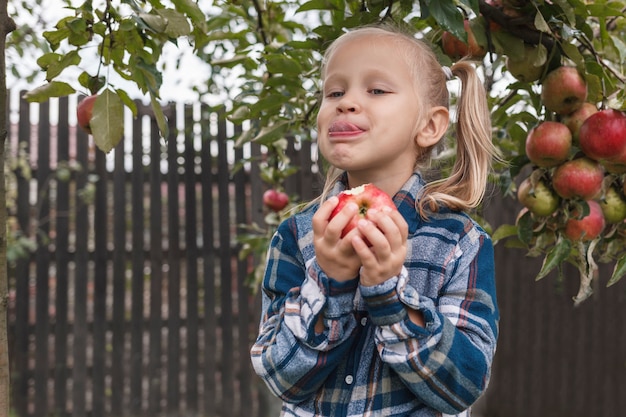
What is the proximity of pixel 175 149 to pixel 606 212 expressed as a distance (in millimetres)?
2873

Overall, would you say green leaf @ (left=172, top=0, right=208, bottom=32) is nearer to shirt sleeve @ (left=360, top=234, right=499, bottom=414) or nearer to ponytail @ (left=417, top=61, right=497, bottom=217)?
ponytail @ (left=417, top=61, right=497, bottom=217)

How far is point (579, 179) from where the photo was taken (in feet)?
4.05

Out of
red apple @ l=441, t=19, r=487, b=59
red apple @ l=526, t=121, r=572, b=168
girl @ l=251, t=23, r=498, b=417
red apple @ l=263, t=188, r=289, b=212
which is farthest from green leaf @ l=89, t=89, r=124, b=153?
red apple @ l=263, t=188, r=289, b=212

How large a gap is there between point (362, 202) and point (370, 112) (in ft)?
0.54

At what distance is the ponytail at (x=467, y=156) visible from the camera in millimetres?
936

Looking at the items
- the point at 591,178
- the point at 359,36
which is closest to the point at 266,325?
the point at 359,36

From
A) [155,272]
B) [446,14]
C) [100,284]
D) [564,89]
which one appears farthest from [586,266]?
[100,284]

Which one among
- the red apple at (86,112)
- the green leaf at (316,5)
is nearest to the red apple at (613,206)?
the green leaf at (316,5)

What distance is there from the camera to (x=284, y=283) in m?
0.92

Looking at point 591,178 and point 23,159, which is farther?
point 23,159

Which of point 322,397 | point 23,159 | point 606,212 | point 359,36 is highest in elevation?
point 23,159

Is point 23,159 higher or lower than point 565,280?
higher

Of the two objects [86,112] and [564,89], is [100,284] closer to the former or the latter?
[86,112]

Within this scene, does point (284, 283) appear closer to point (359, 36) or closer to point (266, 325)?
point (266, 325)
